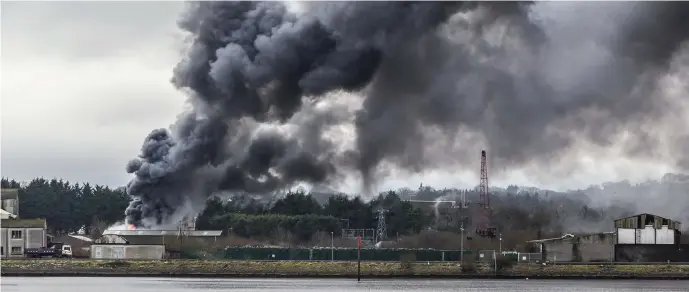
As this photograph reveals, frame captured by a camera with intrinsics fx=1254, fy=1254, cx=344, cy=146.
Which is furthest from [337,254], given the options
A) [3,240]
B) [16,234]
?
[3,240]

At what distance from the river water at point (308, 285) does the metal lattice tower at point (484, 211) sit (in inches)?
931

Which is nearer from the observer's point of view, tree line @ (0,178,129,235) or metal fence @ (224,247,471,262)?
metal fence @ (224,247,471,262)

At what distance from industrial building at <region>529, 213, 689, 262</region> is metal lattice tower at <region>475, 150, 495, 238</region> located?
10472 millimetres

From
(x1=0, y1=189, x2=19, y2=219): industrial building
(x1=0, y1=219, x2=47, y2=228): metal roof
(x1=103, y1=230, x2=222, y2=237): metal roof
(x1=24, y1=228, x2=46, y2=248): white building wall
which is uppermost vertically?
(x1=0, y1=189, x2=19, y2=219): industrial building

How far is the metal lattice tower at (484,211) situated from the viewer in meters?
122

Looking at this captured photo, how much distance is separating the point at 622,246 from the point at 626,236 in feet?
4.05

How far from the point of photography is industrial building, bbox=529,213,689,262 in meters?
111

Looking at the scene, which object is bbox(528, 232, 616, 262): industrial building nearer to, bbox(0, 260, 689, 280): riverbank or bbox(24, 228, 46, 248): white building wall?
bbox(0, 260, 689, 280): riverbank

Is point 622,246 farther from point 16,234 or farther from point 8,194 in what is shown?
point 8,194

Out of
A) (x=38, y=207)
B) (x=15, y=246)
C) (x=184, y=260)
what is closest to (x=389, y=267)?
(x=184, y=260)

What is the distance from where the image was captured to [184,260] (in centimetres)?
10944

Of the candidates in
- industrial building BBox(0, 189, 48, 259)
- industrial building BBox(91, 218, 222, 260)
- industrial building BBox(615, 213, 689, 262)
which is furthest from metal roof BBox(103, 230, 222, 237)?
industrial building BBox(615, 213, 689, 262)

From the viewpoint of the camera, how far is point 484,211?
419 feet

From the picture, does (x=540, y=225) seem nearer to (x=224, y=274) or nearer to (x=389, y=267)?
(x=389, y=267)
